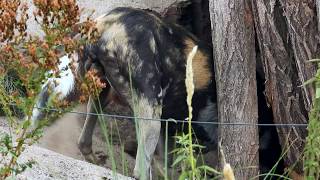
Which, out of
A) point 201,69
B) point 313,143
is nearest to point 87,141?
point 201,69

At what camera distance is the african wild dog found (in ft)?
15.8

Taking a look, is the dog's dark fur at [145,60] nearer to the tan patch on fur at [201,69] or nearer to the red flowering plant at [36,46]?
the tan patch on fur at [201,69]

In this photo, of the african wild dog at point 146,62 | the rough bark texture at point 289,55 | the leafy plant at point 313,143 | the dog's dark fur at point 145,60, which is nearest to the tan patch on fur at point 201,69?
the african wild dog at point 146,62

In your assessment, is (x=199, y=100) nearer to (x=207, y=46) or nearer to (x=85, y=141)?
(x=207, y=46)

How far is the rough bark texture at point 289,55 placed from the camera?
4.33 metres

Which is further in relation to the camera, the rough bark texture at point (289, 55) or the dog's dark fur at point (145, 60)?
the dog's dark fur at point (145, 60)

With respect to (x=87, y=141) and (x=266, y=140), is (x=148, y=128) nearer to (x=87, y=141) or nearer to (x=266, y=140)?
(x=87, y=141)

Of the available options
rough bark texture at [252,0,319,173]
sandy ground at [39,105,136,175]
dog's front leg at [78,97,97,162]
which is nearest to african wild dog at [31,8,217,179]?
dog's front leg at [78,97,97,162]

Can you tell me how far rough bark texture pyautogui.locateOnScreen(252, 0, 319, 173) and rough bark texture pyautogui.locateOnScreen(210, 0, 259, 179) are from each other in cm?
8

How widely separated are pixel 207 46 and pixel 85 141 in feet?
3.52

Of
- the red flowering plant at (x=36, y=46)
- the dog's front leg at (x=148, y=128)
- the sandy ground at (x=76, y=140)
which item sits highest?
the red flowering plant at (x=36, y=46)

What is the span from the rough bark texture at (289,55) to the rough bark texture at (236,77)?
84 mm

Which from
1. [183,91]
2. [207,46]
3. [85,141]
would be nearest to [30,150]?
[85,141]

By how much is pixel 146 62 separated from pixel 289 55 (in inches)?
34.6
